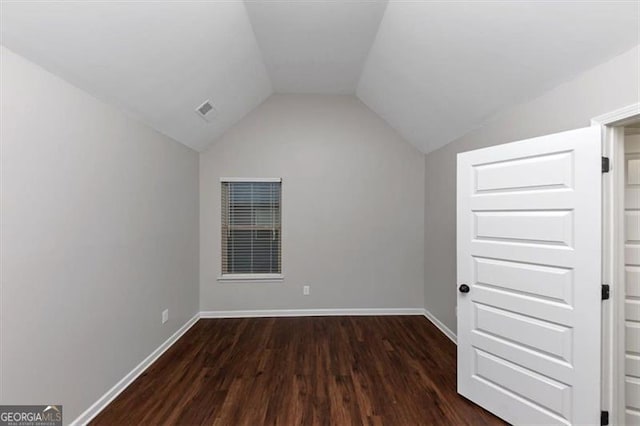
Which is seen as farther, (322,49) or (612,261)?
(322,49)

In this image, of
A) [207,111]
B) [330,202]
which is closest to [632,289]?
[330,202]

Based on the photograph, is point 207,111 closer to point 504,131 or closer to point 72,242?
point 72,242

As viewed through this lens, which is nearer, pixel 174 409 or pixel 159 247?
pixel 174 409

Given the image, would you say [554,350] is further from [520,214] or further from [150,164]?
[150,164]

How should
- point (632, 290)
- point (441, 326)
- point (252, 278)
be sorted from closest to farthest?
1. point (632, 290)
2. point (441, 326)
3. point (252, 278)

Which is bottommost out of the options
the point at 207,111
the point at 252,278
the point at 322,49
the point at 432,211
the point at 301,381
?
the point at 301,381

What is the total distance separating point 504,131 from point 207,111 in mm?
3069

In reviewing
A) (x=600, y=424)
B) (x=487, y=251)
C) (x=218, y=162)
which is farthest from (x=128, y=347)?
(x=600, y=424)

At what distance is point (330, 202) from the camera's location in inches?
158

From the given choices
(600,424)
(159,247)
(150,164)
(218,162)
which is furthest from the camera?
(218,162)

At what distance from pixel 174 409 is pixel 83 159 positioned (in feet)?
6.43

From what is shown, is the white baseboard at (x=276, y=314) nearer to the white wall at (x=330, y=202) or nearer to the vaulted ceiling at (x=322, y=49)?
the white wall at (x=330, y=202)

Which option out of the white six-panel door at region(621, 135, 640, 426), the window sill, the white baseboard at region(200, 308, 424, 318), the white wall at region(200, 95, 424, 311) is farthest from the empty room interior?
the window sill

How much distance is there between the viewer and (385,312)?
4000mm
